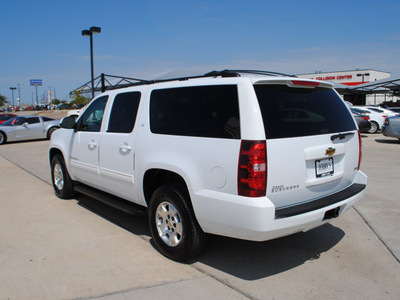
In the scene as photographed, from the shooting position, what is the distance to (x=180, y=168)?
347 centimetres

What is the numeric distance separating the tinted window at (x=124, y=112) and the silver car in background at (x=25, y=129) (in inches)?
571

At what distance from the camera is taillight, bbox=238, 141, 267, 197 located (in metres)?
2.97

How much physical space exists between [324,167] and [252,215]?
0.96 metres

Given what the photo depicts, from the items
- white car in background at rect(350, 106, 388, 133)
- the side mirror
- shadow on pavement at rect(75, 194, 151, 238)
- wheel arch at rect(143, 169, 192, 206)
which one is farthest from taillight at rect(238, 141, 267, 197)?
white car in background at rect(350, 106, 388, 133)

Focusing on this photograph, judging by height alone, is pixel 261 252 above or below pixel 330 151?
below

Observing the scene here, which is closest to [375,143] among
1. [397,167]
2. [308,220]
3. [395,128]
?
[395,128]

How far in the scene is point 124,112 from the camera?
4.53 metres

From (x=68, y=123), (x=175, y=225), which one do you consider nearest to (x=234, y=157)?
(x=175, y=225)

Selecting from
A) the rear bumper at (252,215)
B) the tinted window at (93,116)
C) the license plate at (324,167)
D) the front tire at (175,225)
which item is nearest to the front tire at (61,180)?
the tinted window at (93,116)

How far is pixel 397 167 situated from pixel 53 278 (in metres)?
8.21

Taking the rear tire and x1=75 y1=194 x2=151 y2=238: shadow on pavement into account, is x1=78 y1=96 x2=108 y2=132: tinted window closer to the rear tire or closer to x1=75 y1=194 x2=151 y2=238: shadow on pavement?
x1=75 y1=194 x2=151 y2=238: shadow on pavement

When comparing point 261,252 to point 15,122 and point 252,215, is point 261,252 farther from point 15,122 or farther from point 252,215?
point 15,122

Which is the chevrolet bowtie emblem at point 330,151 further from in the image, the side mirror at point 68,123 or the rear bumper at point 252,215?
the side mirror at point 68,123

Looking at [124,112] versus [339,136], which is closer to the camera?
[339,136]
